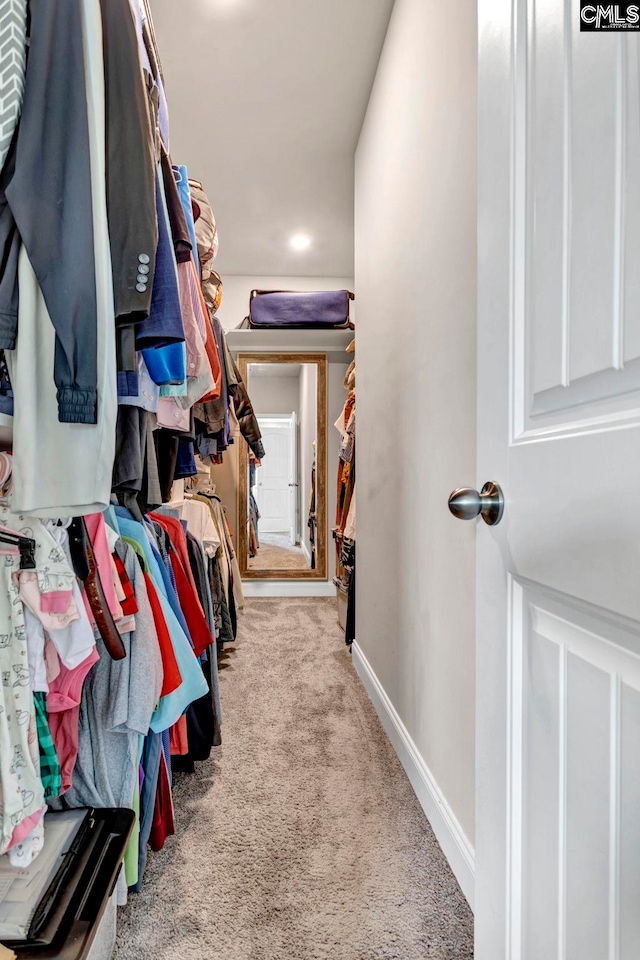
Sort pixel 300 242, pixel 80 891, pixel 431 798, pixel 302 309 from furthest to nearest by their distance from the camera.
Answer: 1. pixel 302 309
2. pixel 300 242
3. pixel 431 798
4. pixel 80 891

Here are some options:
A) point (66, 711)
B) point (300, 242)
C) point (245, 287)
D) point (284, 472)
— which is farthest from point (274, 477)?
point (66, 711)

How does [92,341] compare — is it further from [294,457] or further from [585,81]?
[294,457]

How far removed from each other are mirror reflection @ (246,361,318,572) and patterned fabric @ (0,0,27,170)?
3714 millimetres

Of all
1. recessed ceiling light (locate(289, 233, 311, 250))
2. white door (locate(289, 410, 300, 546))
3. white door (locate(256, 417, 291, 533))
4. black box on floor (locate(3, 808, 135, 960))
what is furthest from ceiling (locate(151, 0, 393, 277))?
black box on floor (locate(3, 808, 135, 960))

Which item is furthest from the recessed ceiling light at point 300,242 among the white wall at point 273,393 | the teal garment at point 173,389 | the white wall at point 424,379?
the teal garment at point 173,389

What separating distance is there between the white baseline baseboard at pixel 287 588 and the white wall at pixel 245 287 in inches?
81.4

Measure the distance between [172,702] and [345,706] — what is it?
1146 millimetres

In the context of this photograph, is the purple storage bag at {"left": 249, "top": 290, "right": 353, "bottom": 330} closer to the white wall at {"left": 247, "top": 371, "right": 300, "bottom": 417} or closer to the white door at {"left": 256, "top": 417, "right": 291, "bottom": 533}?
the white wall at {"left": 247, "top": 371, "right": 300, "bottom": 417}

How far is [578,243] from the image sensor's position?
0.52 metres

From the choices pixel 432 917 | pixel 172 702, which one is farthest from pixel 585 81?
pixel 432 917

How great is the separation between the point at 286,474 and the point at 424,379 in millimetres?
3061

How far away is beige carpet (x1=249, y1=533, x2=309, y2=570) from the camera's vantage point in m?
4.48

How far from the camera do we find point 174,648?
1.36 m

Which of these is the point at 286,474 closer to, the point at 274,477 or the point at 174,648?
the point at 274,477
